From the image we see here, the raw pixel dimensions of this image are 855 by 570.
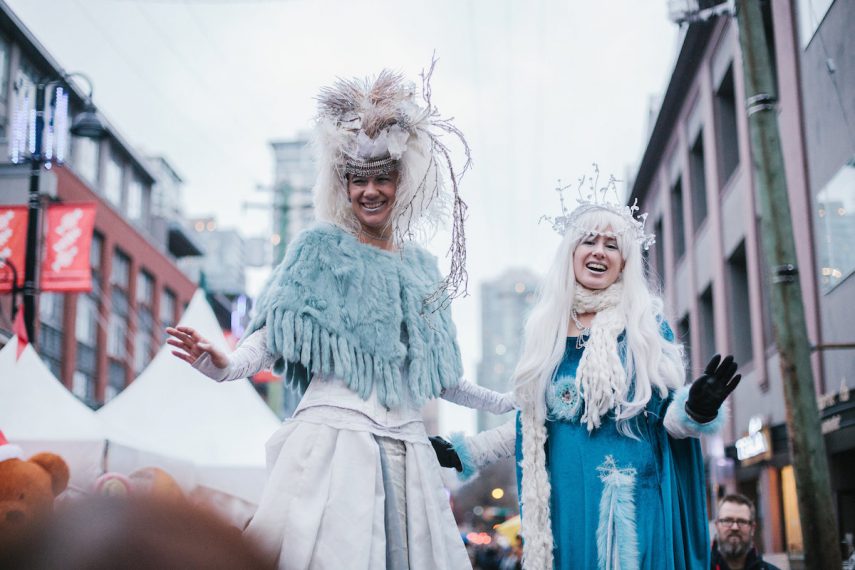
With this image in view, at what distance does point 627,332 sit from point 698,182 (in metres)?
17.0

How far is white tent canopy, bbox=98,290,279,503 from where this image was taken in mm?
11031

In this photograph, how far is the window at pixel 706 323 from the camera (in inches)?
776

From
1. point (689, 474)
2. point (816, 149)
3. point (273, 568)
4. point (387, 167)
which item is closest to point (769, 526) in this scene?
point (816, 149)

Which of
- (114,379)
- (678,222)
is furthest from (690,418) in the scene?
(114,379)

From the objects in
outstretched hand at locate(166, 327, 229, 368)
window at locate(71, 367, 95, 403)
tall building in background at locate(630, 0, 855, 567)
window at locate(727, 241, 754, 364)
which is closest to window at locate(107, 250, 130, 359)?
window at locate(71, 367, 95, 403)

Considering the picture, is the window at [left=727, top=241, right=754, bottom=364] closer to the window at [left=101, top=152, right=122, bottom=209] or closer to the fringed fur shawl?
the fringed fur shawl

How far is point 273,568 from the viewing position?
0.83 metres

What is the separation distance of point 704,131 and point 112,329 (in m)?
19.1

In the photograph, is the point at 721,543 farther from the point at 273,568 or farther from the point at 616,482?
the point at 273,568

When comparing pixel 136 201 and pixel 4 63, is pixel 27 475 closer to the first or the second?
pixel 4 63

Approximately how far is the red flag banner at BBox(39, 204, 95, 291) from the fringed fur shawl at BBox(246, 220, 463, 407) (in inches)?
345

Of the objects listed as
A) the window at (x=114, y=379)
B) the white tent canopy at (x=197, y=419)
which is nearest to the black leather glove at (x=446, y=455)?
the white tent canopy at (x=197, y=419)

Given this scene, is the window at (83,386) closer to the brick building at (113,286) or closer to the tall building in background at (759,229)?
the brick building at (113,286)

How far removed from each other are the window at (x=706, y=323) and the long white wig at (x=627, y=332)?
16.1 metres
